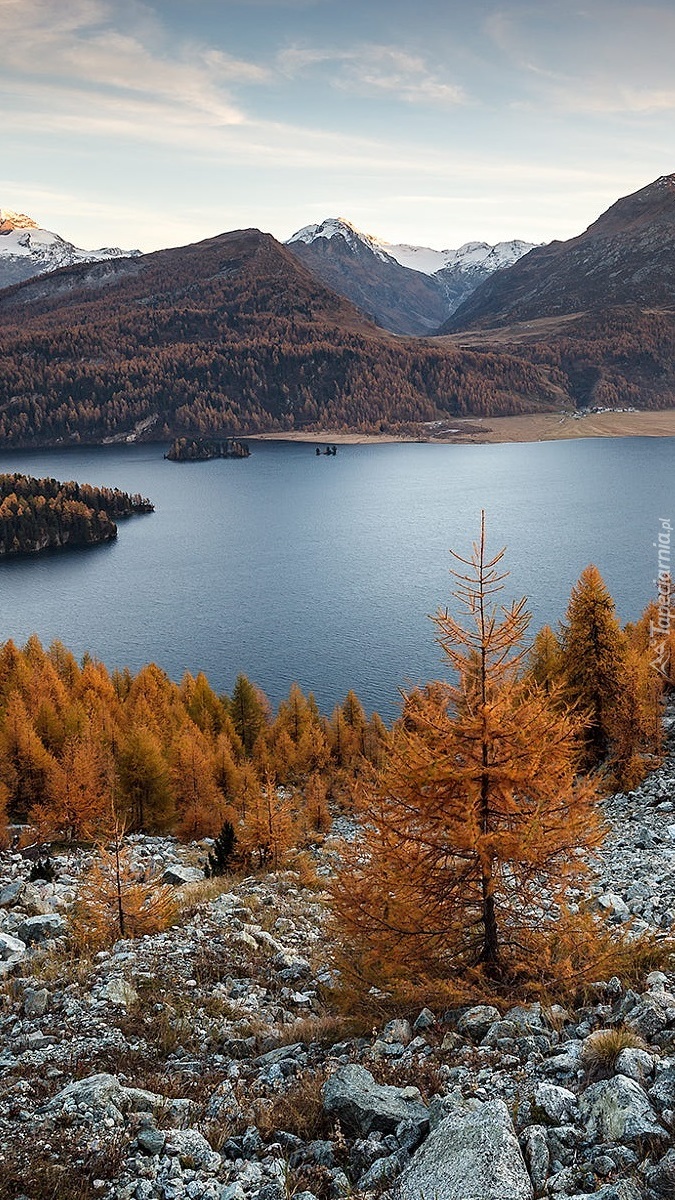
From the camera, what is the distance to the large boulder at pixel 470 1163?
7.45 meters

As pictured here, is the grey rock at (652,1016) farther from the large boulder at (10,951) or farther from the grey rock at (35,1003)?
the large boulder at (10,951)

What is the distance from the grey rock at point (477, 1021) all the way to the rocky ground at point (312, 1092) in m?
0.03

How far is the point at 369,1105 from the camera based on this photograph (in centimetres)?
912

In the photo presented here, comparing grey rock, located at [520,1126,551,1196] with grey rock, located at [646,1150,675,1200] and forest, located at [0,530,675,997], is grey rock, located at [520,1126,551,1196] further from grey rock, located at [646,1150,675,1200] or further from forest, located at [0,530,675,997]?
forest, located at [0,530,675,997]

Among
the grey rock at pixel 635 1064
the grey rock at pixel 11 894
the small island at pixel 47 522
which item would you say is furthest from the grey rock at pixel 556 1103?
the small island at pixel 47 522

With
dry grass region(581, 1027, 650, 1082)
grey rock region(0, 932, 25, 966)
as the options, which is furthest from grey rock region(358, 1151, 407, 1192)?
grey rock region(0, 932, 25, 966)

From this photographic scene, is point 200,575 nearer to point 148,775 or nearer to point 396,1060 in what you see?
point 148,775

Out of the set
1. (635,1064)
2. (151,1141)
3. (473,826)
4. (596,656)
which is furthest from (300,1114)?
(596,656)

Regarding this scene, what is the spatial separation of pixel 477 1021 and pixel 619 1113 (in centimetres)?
318

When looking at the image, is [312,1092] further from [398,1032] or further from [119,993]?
[119,993]

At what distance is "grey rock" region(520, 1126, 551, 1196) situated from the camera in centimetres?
753

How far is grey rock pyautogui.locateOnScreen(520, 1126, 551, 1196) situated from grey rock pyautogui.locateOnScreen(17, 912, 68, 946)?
14.8 m

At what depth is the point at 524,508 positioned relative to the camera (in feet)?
506

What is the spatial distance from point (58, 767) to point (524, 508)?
127m
